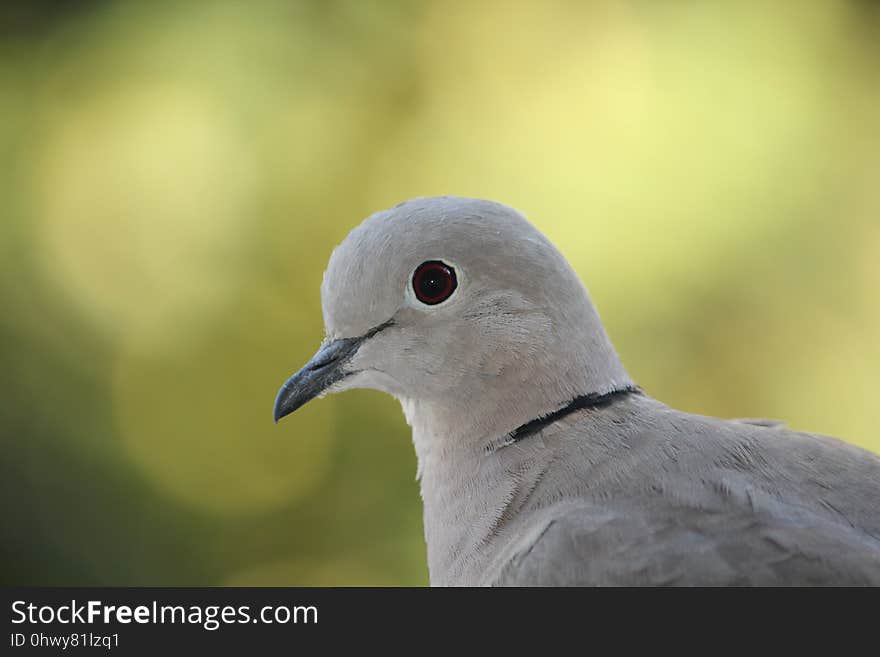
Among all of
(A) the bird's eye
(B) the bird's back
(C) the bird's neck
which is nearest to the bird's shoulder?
(B) the bird's back

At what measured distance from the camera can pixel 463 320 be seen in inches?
70.3

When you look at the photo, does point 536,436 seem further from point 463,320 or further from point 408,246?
point 408,246

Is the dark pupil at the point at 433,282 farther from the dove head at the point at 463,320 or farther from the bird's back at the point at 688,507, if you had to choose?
the bird's back at the point at 688,507

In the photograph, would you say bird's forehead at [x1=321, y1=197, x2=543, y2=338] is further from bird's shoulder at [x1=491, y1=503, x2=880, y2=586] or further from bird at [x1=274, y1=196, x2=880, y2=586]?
bird's shoulder at [x1=491, y1=503, x2=880, y2=586]

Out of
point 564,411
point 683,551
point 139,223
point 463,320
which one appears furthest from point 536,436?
point 139,223

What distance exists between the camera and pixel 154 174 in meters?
3.73

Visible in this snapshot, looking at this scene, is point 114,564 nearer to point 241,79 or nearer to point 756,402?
point 241,79

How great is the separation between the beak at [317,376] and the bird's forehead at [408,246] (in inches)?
1.5

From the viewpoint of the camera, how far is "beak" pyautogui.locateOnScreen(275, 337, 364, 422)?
70.1 inches

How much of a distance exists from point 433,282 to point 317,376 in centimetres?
26

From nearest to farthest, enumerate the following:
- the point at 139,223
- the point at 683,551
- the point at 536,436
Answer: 1. the point at 683,551
2. the point at 536,436
3. the point at 139,223

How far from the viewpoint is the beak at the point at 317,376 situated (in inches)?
70.1

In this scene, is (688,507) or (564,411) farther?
(564,411)
